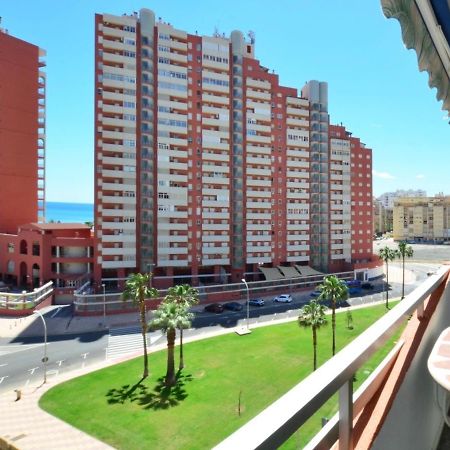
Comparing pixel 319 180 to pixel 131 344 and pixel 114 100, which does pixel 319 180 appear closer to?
pixel 114 100

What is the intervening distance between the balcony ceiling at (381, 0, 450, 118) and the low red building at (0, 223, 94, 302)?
54.6m

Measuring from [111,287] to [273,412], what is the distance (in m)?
55.7

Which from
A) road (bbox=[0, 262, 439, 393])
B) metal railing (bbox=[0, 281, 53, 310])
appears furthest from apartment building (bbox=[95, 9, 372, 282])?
road (bbox=[0, 262, 439, 393])

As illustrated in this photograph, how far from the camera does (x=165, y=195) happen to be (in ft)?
→ 187

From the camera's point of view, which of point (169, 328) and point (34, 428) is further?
point (169, 328)

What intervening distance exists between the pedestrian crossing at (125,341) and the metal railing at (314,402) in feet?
114

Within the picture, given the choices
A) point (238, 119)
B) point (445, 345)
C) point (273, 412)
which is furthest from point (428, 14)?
point (238, 119)

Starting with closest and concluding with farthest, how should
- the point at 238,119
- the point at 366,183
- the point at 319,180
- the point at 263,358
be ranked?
the point at 263,358 → the point at 238,119 → the point at 319,180 → the point at 366,183

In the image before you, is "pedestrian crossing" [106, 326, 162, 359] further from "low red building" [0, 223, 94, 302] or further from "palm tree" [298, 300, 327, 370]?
"palm tree" [298, 300, 327, 370]

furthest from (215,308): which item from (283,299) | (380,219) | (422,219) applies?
(380,219)

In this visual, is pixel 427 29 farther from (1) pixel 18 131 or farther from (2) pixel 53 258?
(1) pixel 18 131

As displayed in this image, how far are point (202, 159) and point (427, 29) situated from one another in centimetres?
5638

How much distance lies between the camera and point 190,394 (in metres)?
25.2

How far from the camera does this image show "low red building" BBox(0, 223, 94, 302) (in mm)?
52469
